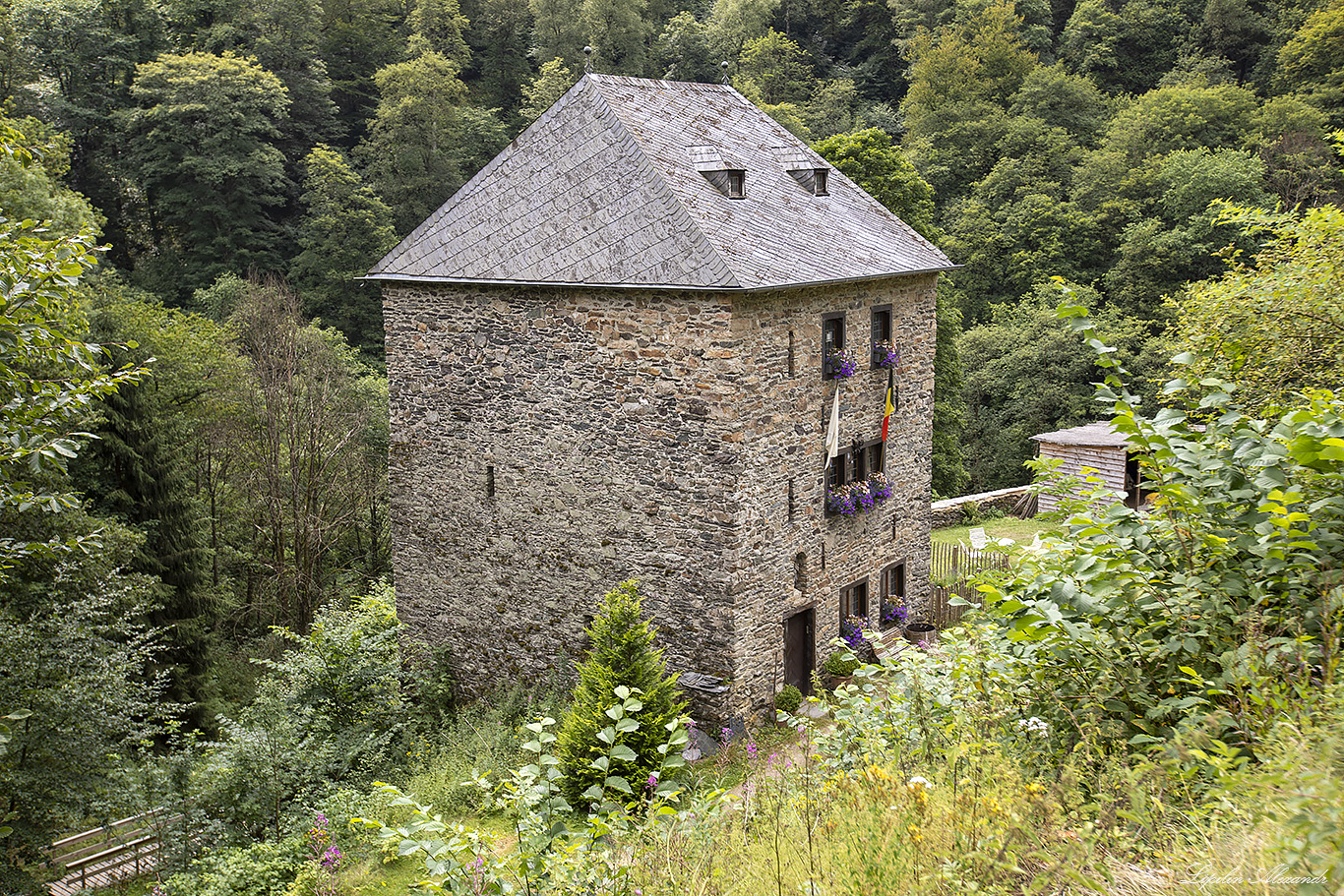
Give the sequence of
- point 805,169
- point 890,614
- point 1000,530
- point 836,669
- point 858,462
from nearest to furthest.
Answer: point 836,669
point 858,462
point 805,169
point 890,614
point 1000,530

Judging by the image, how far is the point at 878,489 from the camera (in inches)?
596

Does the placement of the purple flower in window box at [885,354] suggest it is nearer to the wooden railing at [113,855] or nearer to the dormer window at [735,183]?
the dormer window at [735,183]

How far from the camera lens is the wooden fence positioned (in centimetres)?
1852

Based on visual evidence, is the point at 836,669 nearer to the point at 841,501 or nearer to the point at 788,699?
the point at 788,699

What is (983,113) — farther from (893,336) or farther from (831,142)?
(893,336)

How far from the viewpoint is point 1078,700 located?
4309 millimetres

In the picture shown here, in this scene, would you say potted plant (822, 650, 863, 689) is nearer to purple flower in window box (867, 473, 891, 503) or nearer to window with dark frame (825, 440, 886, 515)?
window with dark frame (825, 440, 886, 515)

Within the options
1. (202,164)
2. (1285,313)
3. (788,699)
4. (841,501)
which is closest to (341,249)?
(202,164)

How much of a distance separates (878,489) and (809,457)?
2114mm

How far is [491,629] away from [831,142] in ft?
57.1

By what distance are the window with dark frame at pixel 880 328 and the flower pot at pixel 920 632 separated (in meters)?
4.87

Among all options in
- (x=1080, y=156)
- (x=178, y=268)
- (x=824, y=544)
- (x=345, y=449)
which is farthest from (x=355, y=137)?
(x=824, y=544)

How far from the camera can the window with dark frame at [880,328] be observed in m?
15.2

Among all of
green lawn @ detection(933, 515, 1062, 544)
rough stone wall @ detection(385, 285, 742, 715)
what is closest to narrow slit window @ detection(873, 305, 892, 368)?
rough stone wall @ detection(385, 285, 742, 715)
